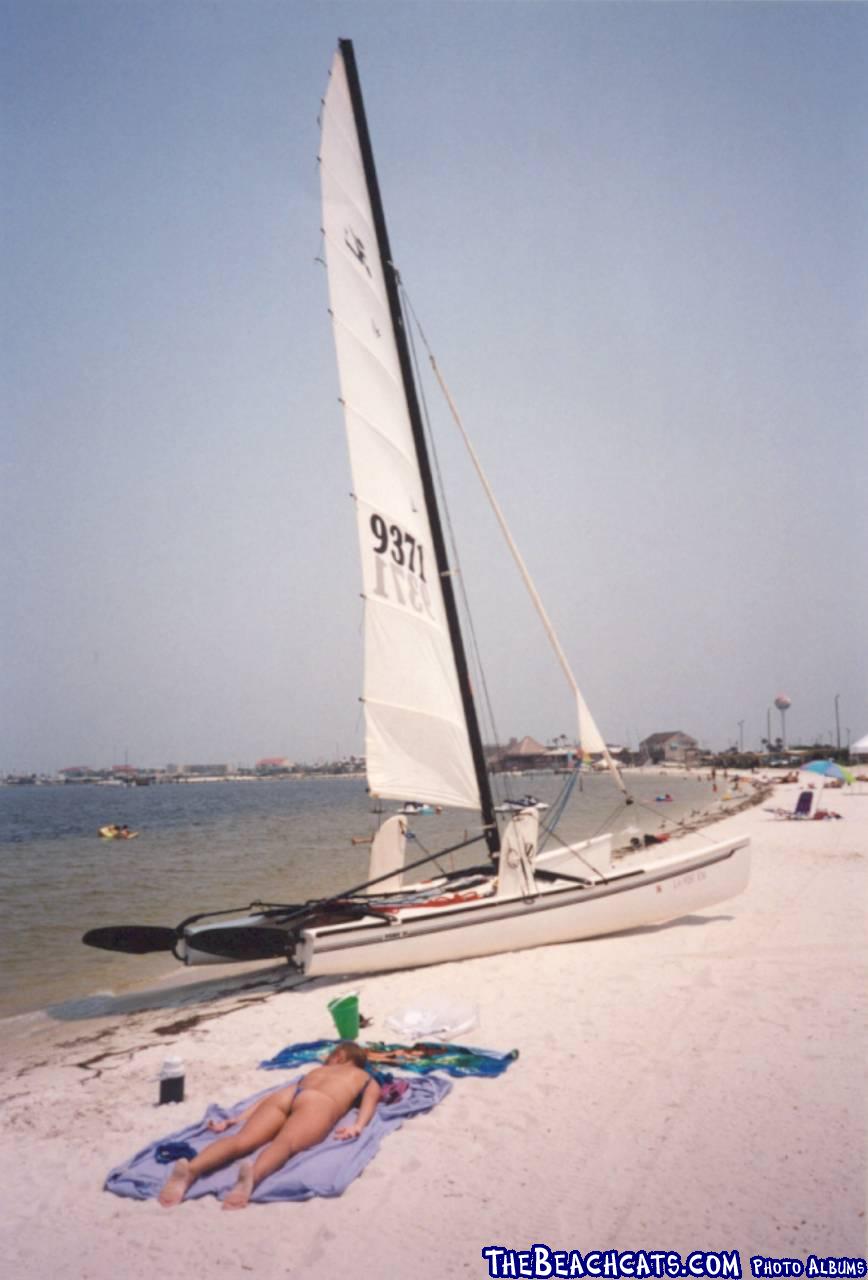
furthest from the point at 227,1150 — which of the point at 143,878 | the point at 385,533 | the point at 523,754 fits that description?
the point at 523,754

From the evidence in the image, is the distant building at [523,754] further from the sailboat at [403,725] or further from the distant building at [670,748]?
the sailboat at [403,725]

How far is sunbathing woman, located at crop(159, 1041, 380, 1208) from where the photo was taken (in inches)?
153

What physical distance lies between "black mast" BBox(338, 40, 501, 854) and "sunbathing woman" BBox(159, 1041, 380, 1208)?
4.89m

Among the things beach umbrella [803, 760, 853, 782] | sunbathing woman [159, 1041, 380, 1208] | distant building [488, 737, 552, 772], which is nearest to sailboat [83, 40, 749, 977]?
sunbathing woman [159, 1041, 380, 1208]

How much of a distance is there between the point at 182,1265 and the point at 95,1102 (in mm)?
2455

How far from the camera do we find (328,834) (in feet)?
120

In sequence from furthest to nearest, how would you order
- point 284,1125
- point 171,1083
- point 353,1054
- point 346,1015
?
point 346,1015 < point 171,1083 < point 353,1054 < point 284,1125

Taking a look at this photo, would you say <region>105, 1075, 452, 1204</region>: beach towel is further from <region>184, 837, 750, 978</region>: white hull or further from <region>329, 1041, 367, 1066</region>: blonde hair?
<region>184, 837, 750, 978</region>: white hull

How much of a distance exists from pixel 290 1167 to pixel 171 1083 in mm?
1601

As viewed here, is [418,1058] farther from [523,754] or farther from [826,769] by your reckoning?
[523,754]

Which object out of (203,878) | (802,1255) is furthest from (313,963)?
(203,878)

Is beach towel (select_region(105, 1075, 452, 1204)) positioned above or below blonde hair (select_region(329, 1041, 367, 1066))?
below

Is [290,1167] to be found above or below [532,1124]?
above

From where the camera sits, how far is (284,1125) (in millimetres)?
4211
